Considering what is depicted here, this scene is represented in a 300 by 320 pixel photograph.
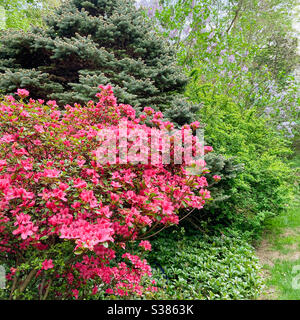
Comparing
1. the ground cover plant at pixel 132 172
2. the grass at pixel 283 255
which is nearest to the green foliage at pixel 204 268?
the ground cover plant at pixel 132 172

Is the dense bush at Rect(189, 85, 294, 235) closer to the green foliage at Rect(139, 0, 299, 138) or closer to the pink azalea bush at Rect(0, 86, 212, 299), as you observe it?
the green foliage at Rect(139, 0, 299, 138)

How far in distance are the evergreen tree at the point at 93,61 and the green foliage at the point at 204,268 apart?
5.81 feet

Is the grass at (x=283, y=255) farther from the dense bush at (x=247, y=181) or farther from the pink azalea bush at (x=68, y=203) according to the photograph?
the pink azalea bush at (x=68, y=203)

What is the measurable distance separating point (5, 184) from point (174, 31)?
5.47 meters

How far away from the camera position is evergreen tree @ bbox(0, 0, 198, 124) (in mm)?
3488

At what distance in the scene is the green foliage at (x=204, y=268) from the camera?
241cm

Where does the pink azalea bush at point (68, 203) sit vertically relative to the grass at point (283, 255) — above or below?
above

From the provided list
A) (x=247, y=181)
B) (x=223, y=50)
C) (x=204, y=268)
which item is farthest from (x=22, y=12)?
(x=204, y=268)

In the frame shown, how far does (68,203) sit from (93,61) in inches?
117

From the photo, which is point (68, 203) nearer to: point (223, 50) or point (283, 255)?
point (283, 255)

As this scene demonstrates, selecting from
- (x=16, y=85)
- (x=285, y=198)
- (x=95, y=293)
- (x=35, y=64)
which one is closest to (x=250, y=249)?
(x=285, y=198)

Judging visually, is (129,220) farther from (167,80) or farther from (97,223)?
(167,80)

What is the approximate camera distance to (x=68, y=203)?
1509 millimetres

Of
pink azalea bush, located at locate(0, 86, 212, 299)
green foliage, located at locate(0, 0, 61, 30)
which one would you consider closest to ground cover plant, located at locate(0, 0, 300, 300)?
pink azalea bush, located at locate(0, 86, 212, 299)
